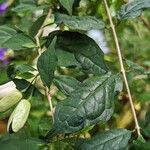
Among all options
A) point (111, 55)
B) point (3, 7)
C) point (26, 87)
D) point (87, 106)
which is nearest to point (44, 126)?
point (26, 87)

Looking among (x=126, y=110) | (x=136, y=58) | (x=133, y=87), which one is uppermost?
(x=133, y=87)

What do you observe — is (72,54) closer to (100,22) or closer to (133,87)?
(100,22)

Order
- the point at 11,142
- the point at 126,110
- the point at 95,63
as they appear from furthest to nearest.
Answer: the point at 126,110, the point at 95,63, the point at 11,142

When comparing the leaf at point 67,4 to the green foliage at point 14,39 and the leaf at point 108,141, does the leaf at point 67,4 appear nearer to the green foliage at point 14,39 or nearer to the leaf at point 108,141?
the green foliage at point 14,39

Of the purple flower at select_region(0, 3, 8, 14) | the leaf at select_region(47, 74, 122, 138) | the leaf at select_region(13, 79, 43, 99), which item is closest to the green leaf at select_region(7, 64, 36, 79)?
the leaf at select_region(13, 79, 43, 99)

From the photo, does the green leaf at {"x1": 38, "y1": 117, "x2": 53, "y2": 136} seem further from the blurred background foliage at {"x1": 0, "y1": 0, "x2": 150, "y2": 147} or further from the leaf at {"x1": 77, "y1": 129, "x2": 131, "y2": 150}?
the leaf at {"x1": 77, "y1": 129, "x2": 131, "y2": 150}

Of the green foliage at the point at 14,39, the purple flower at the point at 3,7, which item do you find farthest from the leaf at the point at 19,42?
the purple flower at the point at 3,7

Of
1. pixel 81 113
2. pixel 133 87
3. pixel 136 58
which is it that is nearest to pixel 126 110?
pixel 136 58
